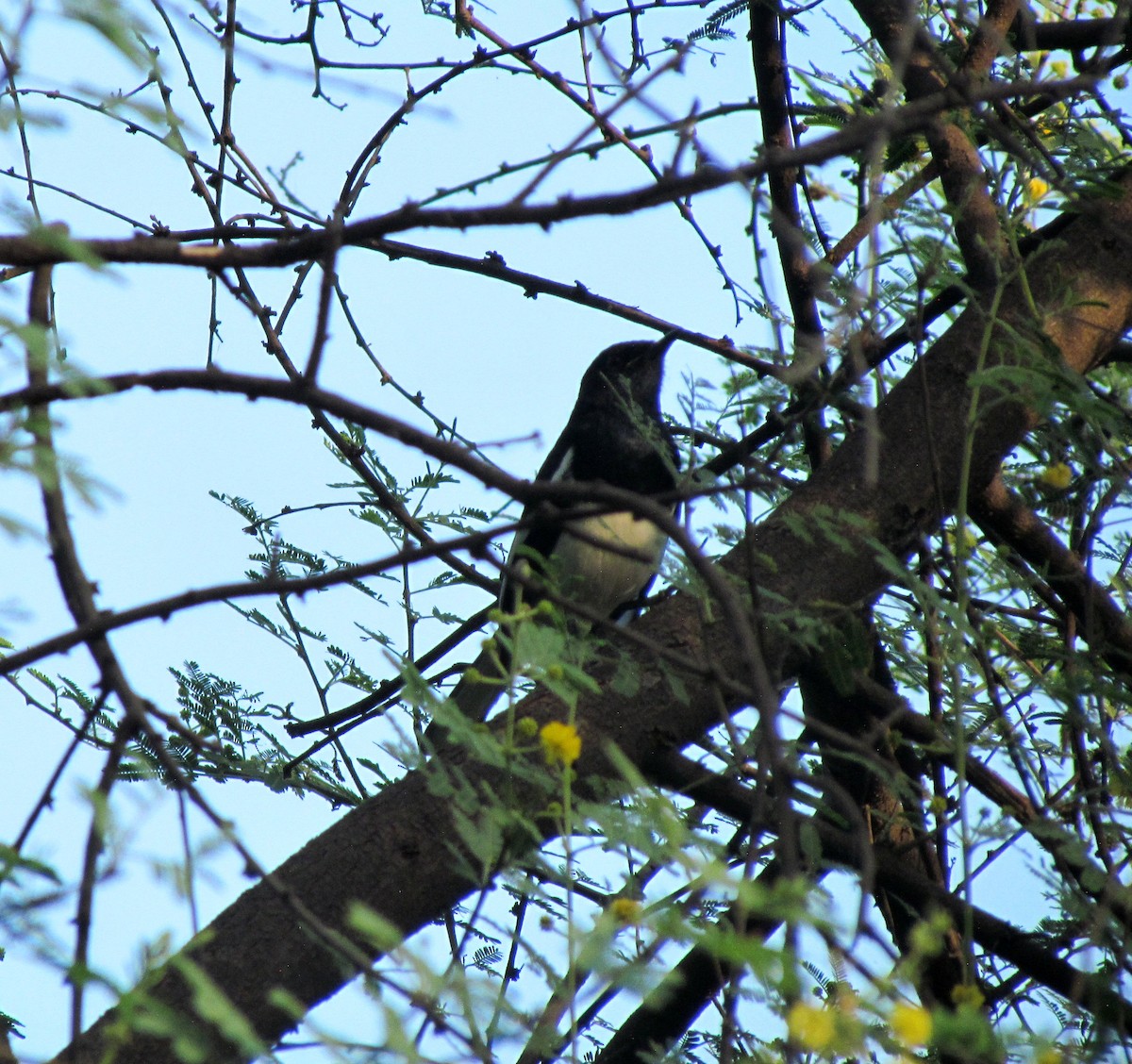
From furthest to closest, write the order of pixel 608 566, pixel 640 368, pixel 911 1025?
pixel 640 368 < pixel 608 566 < pixel 911 1025

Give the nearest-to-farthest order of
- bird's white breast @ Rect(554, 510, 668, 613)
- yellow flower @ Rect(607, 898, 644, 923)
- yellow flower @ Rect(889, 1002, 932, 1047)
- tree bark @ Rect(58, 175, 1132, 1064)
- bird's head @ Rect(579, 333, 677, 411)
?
yellow flower @ Rect(889, 1002, 932, 1047) < yellow flower @ Rect(607, 898, 644, 923) < tree bark @ Rect(58, 175, 1132, 1064) < bird's white breast @ Rect(554, 510, 668, 613) < bird's head @ Rect(579, 333, 677, 411)

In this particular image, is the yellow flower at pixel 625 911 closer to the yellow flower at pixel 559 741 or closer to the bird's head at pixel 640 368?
the yellow flower at pixel 559 741

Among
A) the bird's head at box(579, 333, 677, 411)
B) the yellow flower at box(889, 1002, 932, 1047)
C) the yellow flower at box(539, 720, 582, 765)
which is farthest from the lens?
the bird's head at box(579, 333, 677, 411)

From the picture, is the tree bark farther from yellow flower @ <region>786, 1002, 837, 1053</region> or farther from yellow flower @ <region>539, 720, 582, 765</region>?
yellow flower @ <region>786, 1002, 837, 1053</region>

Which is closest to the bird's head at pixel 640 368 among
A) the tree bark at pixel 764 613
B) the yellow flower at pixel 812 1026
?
the tree bark at pixel 764 613

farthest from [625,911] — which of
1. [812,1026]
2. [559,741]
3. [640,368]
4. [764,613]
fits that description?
[640,368]

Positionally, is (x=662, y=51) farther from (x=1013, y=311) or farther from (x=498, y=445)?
(x=498, y=445)

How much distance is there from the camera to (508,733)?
1170mm

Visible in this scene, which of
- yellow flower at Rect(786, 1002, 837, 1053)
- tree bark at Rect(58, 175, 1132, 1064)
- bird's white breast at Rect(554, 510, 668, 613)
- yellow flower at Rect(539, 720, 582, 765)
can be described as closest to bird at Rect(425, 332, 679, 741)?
bird's white breast at Rect(554, 510, 668, 613)

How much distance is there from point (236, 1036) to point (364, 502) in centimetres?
198

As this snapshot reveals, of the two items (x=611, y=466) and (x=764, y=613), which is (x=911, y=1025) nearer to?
(x=764, y=613)

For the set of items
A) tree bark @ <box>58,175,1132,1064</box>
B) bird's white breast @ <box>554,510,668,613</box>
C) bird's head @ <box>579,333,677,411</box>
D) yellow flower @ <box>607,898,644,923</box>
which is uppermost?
bird's head @ <box>579,333,677,411</box>

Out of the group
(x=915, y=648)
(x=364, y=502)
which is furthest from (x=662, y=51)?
(x=915, y=648)

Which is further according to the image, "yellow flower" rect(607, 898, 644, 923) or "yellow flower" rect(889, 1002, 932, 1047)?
"yellow flower" rect(607, 898, 644, 923)
